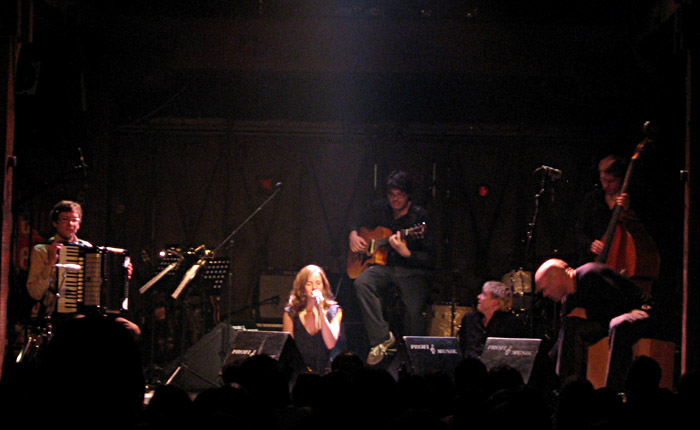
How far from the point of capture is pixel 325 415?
298cm

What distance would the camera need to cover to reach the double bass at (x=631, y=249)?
673cm

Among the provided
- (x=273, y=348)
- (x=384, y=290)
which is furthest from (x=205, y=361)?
(x=273, y=348)

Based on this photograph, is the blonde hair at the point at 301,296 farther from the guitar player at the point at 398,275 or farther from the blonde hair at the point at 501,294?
the blonde hair at the point at 501,294

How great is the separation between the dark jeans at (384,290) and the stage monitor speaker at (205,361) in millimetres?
1560

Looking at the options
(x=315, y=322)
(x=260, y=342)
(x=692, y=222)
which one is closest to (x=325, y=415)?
(x=260, y=342)

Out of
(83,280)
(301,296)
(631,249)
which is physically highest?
(631,249)

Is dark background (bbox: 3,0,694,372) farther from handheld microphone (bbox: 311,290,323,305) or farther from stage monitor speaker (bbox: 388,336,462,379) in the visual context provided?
stage monitor speaker (bbox: 388,336,462,379)

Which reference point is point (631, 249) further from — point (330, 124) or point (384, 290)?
point (330, 124)

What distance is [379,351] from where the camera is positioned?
8.58 meters

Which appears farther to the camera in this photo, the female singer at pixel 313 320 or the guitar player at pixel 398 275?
the guitar player at pixel 398 275

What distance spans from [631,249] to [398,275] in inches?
113

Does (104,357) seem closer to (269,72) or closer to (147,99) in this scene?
(269,72)

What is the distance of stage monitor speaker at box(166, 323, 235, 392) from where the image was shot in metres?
8.10

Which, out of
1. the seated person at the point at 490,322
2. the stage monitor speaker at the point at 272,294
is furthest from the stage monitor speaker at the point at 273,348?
the stage monitor speaker at the point at 272,294
